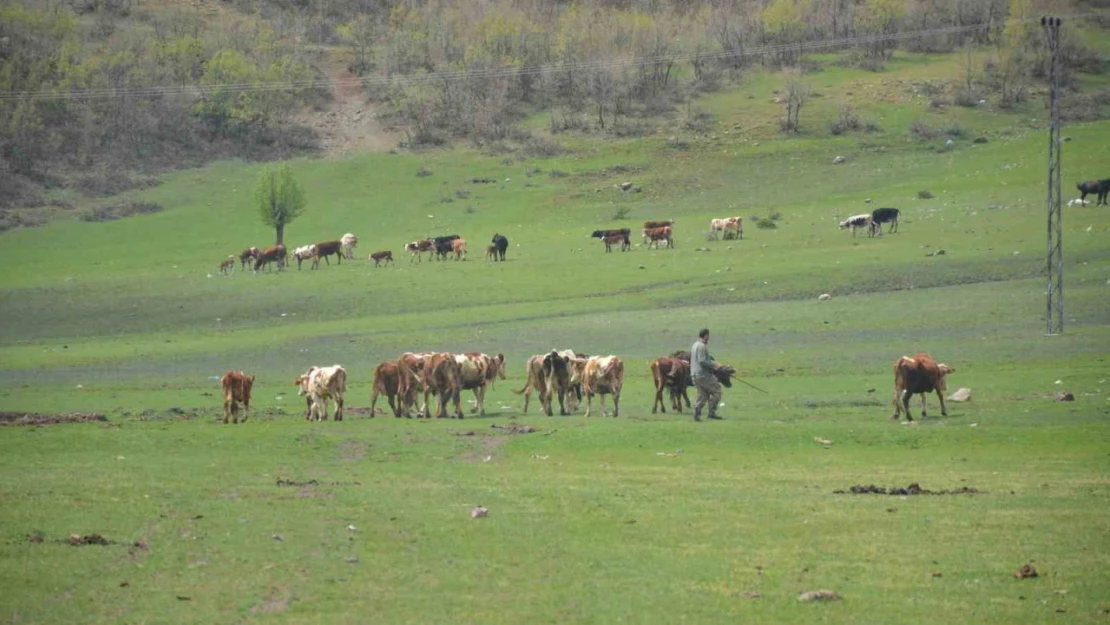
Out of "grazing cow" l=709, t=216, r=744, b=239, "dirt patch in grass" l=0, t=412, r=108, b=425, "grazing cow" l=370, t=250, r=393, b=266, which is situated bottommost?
"dirt patch in grass" l=0, t=412, r=108, b=425

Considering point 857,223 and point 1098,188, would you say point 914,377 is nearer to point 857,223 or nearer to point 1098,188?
point 857,223

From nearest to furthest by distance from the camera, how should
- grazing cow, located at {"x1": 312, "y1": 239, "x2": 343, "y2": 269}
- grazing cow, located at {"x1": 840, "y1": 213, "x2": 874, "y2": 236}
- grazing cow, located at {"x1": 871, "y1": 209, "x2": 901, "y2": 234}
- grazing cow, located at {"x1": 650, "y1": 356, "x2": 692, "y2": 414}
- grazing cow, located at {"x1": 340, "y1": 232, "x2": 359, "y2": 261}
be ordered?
grazing cow, located at {"x1": 650, "y1": 356, "x2": 692, "y2": 414} < grazing cow, located at {"x1": 871, "y1": 209, "x2": 901, "y2": 234} < grazing cow, located at {"x1": 840, "y1": 213, "x2": 874, "y2": 236} < grazing cow, located at {"x1": 312, "y1": 239, "x2": 343, "y2": 269} < grazing cow, located at {"x1": 340, "y1": 232, "x2": 359, "y2": 261}

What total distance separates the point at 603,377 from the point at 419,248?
1403 inches

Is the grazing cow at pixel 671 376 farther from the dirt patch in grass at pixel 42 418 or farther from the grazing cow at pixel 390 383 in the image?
the dirt patch in grass at pixel 42 418

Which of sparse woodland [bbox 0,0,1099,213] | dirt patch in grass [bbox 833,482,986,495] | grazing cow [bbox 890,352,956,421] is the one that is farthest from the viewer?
sparse woodland [bbox 0,0,1099,213]

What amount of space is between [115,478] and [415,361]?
1018cm

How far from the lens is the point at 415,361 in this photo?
30094mm

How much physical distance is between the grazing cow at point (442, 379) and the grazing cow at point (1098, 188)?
40.6 m

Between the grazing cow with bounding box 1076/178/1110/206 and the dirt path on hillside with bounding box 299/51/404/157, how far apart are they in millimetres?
46202

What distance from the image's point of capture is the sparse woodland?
92000mm

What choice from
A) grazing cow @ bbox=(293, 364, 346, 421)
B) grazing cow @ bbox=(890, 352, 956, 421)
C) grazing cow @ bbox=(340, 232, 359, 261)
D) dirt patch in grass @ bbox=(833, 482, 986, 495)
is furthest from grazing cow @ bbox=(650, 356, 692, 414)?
grazing cow @ bbox=(340, 232, 359, 261)

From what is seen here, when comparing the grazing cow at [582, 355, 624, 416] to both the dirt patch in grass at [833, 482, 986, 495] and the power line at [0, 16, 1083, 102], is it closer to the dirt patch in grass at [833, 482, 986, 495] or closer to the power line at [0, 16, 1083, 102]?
the dirt patch in grass at [833, 482, 986, 495]

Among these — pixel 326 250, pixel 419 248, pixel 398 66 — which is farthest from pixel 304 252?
pixel 398 66

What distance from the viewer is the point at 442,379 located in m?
29.6
